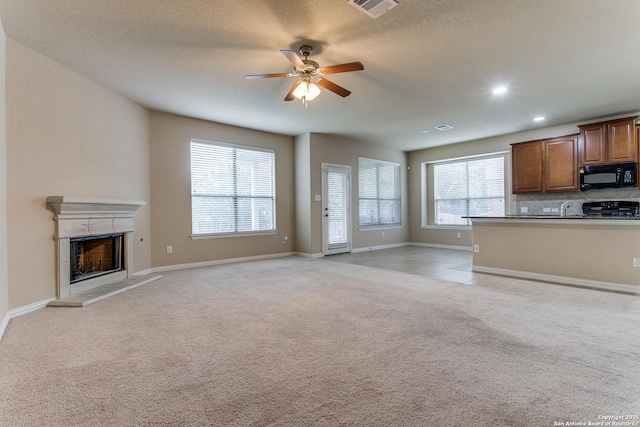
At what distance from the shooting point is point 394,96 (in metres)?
4.52

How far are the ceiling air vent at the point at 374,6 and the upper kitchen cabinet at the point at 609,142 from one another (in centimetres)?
515

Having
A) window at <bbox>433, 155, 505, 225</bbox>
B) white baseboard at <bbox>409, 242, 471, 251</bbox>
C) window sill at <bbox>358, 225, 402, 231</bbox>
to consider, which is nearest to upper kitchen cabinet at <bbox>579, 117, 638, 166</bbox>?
window at <bbox>433, 155, 505, 225</bbox>

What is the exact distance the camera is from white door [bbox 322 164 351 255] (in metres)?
6.95

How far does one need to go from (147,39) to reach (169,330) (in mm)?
2743

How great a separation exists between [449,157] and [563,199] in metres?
2.68

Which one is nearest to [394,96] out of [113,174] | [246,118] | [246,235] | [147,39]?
[246,118]

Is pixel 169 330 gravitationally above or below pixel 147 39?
below

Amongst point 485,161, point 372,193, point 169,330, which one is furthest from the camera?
point 372,193

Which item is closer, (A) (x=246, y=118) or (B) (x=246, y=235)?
(A) (x=246, y=118)

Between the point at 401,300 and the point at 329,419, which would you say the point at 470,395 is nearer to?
the point at 329,419

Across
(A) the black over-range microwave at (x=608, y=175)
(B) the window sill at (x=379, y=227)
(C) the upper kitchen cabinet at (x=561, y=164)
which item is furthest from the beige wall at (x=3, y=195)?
(A) the black over-range microwave at (x=608, y=175)

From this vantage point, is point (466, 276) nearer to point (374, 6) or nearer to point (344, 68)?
point (344, 68)

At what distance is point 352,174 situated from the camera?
297 inches

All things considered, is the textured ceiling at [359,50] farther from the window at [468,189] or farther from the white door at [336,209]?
the window at [468,189]
